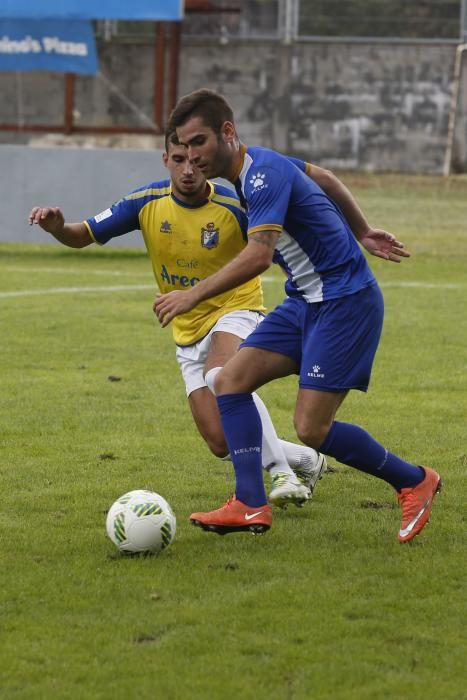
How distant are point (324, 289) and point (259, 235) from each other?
0.48m

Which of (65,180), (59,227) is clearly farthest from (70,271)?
(59,227)

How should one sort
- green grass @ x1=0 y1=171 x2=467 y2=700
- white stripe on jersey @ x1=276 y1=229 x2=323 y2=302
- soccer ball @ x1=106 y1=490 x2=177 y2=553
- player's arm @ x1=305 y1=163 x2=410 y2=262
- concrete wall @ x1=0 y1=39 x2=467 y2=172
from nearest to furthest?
green grass @ x1=0 y1=171 x2=467 y2=700 → soccer ball @ x1=106 y1=490 x2=177 y2=553 → white stripe on jersey @ x1=276 y1=229 x2=323 y2=302 → player's arm @ x1=305 y1=163 x2=410 y2=262 → concrete wall @ x1=0 y1=39 x2=467 y2=172

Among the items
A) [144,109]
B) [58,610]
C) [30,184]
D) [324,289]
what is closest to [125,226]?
[324,289]

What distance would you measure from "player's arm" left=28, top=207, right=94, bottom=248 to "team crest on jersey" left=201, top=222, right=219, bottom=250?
55 centimetres

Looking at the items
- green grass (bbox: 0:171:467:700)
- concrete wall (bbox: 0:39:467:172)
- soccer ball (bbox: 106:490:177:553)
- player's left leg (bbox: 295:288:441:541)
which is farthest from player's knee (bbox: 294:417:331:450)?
concrete wall (bbox: 0:39:467:172)

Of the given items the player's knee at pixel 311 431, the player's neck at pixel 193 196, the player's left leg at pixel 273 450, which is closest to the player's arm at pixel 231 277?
the player's knee at pixel 311 431

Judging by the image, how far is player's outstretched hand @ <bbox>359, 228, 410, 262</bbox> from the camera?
5707 mm

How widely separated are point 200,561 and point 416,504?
972mm

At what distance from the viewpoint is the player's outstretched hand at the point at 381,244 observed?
5707 millimetres

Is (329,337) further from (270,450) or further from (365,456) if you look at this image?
(270,450)

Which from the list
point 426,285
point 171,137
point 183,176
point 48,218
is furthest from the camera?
point 426,285

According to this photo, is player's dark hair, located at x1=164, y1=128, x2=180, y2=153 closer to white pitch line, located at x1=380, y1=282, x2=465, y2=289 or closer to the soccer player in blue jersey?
the soccer player in blue jersey

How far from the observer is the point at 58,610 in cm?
438

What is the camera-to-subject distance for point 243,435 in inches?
209
